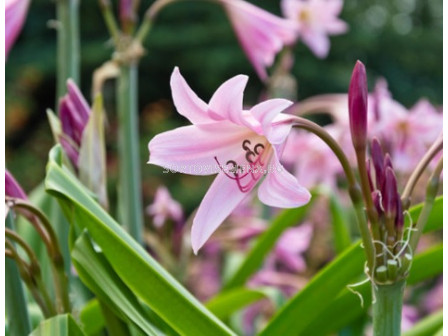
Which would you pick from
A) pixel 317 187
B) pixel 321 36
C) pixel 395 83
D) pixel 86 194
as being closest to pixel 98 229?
pixel 86 194

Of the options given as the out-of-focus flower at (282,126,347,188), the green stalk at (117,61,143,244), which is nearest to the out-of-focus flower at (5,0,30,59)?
the green stalk at (117,61,143,244)

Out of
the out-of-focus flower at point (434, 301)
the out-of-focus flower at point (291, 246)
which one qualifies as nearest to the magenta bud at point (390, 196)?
the out-of-focus flower at point (291, 246)

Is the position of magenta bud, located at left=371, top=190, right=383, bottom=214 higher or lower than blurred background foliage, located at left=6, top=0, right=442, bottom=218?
higher

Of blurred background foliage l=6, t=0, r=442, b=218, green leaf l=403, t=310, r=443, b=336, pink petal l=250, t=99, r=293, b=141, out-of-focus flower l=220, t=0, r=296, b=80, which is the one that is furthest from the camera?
blurred background foliage l=6, t=0, r=442, b=218

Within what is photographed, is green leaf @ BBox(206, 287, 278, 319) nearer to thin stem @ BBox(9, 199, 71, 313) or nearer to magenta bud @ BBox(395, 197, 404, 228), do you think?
thin stem @ BBox(9, 199, 71, 313)

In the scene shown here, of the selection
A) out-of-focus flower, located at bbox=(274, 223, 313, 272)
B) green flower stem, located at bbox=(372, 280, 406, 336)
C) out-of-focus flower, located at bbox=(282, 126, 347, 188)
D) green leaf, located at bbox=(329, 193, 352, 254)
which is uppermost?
green flower stem, located at bbox=(372, 280, 406, 336)

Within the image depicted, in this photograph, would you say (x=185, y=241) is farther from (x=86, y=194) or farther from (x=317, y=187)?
(x=86, y=194)
